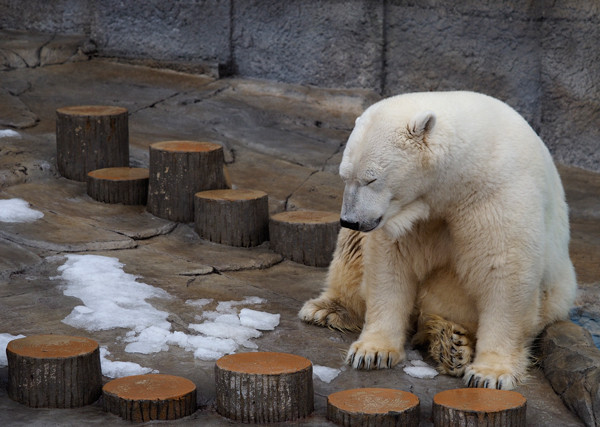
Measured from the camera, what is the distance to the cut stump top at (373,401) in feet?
8.98

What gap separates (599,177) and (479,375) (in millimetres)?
3645

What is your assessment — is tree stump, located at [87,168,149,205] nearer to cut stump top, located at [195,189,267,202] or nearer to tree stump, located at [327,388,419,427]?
cut stump top, located at [195,189,267,202]

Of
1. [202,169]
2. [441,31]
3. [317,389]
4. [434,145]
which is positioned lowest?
[317,389]

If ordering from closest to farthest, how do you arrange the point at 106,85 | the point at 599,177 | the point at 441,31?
the point at 599,177, the point at 441,31, the point at 106,85

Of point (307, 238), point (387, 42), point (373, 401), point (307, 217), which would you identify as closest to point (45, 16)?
point (387, 42)

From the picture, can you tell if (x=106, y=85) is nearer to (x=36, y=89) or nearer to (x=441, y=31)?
(x=36, y=89)

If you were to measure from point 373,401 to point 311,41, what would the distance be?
5.25 meters

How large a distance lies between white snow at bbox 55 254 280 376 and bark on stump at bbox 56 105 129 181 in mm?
1335

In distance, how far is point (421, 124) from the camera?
9.64ft

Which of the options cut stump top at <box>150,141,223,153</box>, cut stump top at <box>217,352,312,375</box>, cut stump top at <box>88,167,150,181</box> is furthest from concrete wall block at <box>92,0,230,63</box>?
cut stump top at <box>217,352,312,375</box>

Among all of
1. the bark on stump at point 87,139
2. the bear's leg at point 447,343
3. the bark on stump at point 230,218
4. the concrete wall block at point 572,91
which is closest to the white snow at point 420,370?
the bear's leg at point 447,343

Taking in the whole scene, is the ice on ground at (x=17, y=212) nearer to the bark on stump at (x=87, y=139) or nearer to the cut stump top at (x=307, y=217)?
the bark on stump at (x=87, y=139)

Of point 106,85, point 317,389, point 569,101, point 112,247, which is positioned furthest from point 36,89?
point 317,389

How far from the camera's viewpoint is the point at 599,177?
6.34 m
